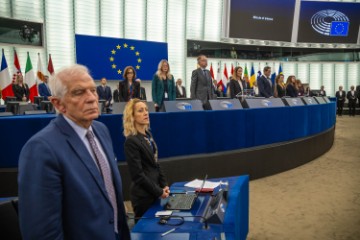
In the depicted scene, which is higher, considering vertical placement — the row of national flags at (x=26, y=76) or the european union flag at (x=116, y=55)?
the european union flag at (x=116, y=55)

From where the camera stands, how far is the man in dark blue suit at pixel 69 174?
1.00m

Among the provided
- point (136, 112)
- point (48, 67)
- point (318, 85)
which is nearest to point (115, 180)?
point (136, 112)

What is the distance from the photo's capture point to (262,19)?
13289 mm

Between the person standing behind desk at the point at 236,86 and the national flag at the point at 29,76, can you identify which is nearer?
the person standing behind desk at the point at 236,86

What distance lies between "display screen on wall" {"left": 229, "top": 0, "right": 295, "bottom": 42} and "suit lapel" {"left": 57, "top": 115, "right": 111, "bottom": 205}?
12.5 m

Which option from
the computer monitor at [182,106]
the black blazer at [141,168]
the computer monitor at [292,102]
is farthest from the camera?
the computer monitor at [292,102]

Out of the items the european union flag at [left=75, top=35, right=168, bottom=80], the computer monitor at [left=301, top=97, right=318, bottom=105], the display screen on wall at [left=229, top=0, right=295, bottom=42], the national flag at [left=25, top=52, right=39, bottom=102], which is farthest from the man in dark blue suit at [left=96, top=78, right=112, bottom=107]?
the display screen on wall at [left=229, top=0, right=295, bottom=42]

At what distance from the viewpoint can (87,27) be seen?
1055cm

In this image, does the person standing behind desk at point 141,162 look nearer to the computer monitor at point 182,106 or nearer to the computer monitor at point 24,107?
the computer monitor at point 182,106

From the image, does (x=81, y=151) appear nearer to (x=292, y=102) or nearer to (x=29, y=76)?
(x=292, y=102)

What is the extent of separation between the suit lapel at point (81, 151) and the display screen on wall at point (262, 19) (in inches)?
491

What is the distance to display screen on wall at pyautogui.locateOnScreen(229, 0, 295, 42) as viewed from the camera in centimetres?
1273

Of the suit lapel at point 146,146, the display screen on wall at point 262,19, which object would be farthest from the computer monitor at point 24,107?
the display screen on wall at point 262,19

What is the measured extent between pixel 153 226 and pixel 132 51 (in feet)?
31.2
